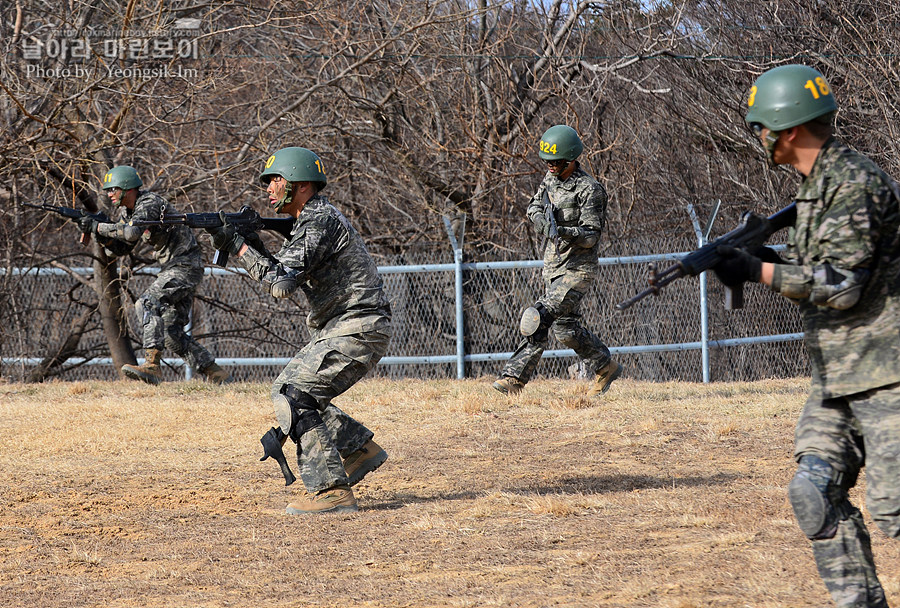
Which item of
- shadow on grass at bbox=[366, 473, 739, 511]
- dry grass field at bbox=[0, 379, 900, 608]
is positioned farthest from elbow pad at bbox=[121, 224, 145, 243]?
shadow on grass at bbox=[366, 473, 739, 511]

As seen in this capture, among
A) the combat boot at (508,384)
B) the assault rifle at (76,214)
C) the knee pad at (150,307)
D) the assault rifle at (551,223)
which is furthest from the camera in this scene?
the knee pad at (150,307)

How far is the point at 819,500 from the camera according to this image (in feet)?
11.1

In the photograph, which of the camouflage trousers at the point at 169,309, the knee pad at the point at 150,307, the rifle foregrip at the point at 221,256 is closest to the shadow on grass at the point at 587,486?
the rifle foregrip at the point at 221,256

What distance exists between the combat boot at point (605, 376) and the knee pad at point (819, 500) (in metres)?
5.80

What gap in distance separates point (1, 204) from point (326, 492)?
833cm

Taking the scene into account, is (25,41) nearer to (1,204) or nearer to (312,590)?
(1,204)

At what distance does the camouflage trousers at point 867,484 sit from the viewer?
3357 millimetres

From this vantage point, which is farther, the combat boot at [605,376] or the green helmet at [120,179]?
the green helmet at [120,179]

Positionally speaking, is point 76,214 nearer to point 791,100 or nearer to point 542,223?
point 542,223

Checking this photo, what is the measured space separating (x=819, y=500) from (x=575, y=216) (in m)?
5.43

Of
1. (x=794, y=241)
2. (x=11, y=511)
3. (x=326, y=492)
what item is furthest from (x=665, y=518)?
(x=11, y=511)

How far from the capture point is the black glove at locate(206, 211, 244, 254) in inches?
231

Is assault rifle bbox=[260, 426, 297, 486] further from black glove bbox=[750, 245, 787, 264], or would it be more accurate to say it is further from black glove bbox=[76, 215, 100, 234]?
black glove bbox=[76, 215, 100, 234]

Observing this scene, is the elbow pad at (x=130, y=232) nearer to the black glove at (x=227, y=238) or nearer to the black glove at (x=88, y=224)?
the black glove at (x=88, y=224)
